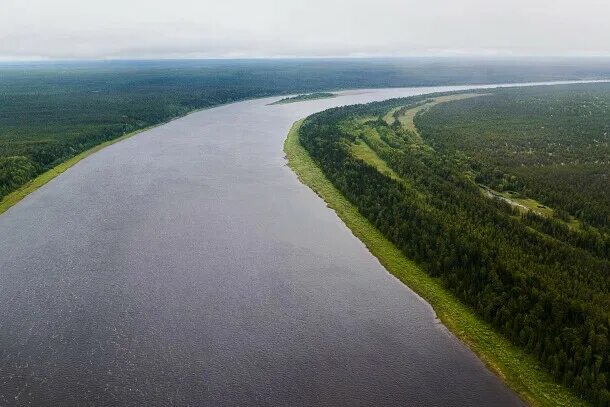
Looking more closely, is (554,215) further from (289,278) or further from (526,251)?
A: (289,278)

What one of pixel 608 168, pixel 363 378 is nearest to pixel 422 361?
pixel 363 378

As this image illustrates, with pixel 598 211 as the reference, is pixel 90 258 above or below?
below

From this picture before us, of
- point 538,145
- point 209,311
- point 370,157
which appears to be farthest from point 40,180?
point 538,145

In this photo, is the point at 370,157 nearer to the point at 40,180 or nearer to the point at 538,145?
the point at 538,145

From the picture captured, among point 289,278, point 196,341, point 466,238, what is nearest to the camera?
point 196,341

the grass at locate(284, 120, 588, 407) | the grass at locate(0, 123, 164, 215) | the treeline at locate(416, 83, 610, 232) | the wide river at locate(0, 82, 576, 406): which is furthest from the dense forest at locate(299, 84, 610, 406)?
the grass at locate(0, 123, 164, 215)

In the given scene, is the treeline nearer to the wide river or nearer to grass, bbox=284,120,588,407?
grass, bbox=284,120,588,407
